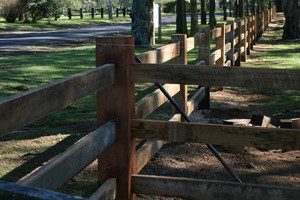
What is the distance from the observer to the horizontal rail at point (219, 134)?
3.82 meters

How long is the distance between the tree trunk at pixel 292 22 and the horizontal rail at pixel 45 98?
81.8ft

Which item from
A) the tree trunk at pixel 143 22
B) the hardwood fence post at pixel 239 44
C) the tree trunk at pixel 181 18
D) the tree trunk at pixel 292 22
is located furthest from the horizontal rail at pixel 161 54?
the tree trunk at pixel 292 22

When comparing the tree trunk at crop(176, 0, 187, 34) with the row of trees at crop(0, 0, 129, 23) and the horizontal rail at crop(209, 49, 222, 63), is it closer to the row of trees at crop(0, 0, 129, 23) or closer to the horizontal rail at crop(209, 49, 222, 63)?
the row of trees at crop(0, 0, 129, 23)

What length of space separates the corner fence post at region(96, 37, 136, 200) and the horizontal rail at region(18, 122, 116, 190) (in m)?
0.11

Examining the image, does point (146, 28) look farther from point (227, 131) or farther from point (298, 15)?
point (227, 131)

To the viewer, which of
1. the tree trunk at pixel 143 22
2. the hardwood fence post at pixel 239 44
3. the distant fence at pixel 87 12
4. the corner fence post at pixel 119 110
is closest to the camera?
the corner fence post at pixel 119 110

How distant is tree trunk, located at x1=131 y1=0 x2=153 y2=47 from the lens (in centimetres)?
2139

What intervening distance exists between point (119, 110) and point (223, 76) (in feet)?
2.75

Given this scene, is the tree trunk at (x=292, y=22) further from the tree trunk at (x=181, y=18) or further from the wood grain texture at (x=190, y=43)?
the wood grain texture at (x=190, y=43)

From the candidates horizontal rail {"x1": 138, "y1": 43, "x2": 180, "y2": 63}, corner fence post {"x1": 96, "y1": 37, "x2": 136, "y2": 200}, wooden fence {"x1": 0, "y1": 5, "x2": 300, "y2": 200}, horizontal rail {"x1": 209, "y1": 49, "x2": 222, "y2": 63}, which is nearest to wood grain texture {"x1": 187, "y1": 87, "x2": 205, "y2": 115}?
horizontal rail {"x1": 138, "y1": 43, "x2": 180, "y2": 63}

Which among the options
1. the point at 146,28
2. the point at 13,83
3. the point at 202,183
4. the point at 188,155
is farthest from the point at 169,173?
the point at 146,28

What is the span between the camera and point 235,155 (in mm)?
6750

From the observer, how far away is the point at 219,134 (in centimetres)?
391

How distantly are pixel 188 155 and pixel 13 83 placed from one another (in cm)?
613
